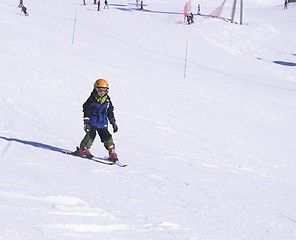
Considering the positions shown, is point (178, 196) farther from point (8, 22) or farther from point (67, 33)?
point (67, 33)

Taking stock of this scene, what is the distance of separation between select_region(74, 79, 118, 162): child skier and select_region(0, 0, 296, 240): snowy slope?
396 mm

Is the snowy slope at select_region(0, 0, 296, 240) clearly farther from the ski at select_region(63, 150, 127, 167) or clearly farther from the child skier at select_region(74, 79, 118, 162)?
the child skier at select_region(74, 79, 118, 162)

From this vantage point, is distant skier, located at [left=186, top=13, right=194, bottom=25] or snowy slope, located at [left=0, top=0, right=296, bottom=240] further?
distant skier, located at [left=186, top=13, right=194, bottom=25]

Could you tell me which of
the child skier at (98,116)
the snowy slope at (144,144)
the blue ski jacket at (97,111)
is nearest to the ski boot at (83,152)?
the child skier at (98,116)

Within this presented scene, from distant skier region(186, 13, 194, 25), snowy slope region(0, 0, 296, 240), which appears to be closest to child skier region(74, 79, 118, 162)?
snowy slope region(0, 0, 296, 240)

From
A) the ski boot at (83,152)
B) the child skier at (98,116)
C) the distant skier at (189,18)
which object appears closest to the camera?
the child skier at (98,116)

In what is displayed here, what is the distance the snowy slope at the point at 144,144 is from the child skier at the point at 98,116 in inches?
15.6

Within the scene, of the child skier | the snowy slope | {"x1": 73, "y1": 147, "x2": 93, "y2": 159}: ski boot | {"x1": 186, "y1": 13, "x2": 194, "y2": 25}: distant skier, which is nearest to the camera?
the snowy slope

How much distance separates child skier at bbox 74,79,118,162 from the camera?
8534mm

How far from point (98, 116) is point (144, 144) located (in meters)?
2.76

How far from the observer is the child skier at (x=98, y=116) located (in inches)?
336

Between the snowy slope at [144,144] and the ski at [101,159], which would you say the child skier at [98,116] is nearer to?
the ski at [101,159]

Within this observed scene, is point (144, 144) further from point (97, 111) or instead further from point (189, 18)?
point (189, 18)

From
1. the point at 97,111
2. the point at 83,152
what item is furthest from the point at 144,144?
the point at 97,111
